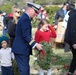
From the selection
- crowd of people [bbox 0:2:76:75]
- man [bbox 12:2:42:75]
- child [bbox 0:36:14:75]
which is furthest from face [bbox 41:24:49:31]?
man [bbox 12:2:42:75]

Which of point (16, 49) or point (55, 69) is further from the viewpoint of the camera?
point (55, 69)

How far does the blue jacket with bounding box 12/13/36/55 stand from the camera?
196 inches

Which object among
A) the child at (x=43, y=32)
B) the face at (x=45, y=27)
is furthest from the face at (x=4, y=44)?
the face at (x=45, y=27)

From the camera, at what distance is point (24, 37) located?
5.03 meters

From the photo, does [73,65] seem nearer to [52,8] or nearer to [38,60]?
[38,60]

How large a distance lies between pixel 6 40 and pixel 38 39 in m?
1.12

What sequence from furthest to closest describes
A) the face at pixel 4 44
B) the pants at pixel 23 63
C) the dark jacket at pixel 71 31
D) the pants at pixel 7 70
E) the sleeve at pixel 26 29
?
1. the dark jacket at pixel 71 31
2. the pants at pixel 7 70
3. the face at pixel 4 44
4. the pants at pixel 23 63
5. the sleeve at pixel 26 29

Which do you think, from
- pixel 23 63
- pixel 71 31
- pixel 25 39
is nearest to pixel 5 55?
pixel 23 63

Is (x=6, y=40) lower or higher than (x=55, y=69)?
higher

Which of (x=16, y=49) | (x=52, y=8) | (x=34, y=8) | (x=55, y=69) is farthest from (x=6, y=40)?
(x=52, y=8)

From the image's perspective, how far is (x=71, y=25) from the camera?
6.25 metres

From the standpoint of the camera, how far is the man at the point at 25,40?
4.99m

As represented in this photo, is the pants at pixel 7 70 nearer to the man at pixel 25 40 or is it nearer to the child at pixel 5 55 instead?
the child at pixel 5 55

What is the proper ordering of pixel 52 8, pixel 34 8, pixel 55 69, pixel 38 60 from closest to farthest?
pixel 34 8, pixel 38 60, pixel 55 69, pixel 52 8
